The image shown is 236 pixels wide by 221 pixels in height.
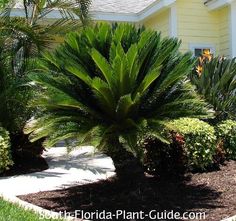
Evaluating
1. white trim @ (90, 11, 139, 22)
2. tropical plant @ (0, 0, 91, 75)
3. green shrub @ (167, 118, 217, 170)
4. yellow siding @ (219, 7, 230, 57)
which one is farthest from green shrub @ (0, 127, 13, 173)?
yellow siding @ (219, 7, 230, 57)

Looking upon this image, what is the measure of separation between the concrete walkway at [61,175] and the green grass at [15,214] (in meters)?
1.05

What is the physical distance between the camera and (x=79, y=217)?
234 inches

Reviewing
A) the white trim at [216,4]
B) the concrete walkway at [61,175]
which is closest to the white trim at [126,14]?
the white trim at [216,4]

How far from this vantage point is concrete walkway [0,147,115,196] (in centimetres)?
756

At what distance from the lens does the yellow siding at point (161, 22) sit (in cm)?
1368

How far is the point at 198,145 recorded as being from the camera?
8.18 m

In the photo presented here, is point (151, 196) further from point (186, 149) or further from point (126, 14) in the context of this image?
point (126, 14)

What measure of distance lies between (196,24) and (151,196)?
8186 millimetres

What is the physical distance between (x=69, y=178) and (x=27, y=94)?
6.73 ft

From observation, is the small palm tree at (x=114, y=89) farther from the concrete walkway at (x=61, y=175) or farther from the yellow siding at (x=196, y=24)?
the yellow siding at (x=196, y=24)

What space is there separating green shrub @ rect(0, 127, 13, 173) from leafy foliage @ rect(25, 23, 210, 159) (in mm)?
1870

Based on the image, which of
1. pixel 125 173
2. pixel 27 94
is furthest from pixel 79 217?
pixel 27 94

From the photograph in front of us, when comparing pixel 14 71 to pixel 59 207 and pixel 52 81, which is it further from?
pixel 59 207

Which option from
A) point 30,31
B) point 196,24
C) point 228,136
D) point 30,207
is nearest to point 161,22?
point 196,24
